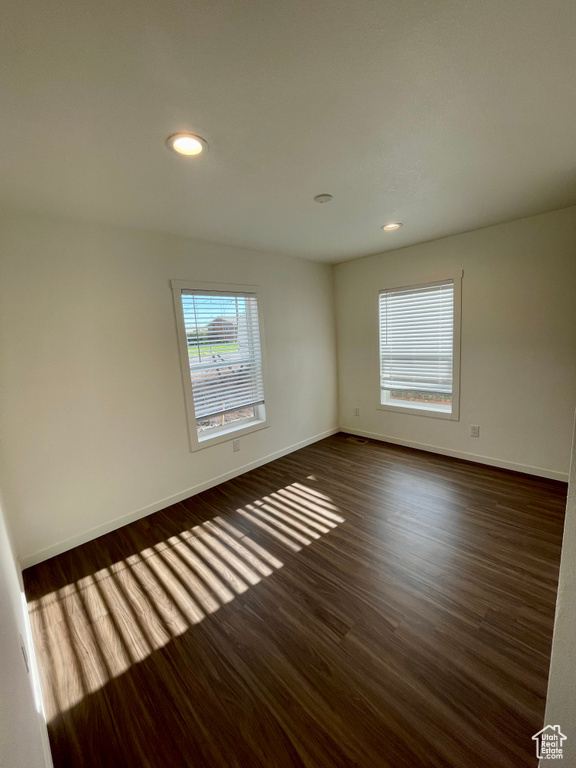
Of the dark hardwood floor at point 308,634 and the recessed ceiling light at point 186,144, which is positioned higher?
the recessed ceiling light at point 186,144

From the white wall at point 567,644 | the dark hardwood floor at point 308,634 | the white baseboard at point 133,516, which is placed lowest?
the dark hardwood floor at point 308,634

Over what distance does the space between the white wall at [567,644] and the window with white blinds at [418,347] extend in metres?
3.19

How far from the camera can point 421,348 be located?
3.78 meters

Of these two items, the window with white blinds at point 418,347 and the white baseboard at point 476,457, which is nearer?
the white baseboard at point 476,457

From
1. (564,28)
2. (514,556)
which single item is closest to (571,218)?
(564,28)

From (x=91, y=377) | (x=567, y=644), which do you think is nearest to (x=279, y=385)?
(x=91, y=377)

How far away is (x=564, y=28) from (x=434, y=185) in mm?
1105

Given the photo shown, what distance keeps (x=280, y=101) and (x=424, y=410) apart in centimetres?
343

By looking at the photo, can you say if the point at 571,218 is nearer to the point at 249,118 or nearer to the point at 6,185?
the point at 249,118

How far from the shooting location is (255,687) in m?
1.38

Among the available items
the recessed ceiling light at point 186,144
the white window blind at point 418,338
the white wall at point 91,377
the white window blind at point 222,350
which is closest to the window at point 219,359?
the white window blind at point 222,350

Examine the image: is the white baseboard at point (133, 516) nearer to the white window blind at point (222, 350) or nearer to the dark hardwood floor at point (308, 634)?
the dark hardwood floor at point (308, 634)

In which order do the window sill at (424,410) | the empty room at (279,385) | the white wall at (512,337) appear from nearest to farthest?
the empty room at (279,385)
the white wall at (512,337)
the window sill at (424,410)

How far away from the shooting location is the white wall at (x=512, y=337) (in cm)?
279
